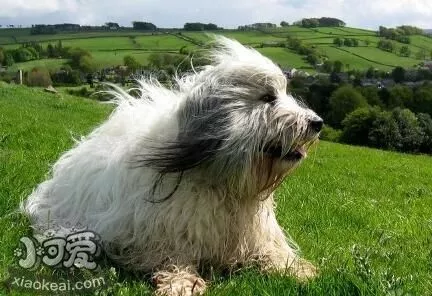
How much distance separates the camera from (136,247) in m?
5.09

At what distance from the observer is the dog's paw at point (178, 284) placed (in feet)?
15.1

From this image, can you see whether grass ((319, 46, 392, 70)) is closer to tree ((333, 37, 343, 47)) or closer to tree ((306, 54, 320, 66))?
tree ((333, 37, 343, 47))

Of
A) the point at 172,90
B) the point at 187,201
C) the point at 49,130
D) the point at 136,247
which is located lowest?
the point at 49,130

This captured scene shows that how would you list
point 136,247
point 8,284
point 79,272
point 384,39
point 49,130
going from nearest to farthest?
point 8,284 < point 79,272 < point 136,247 < point 49,130 < point 384,39

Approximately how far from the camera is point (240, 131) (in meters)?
4.70

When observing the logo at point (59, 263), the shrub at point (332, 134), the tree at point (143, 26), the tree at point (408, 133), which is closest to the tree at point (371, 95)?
the shrub at point (332, 134)

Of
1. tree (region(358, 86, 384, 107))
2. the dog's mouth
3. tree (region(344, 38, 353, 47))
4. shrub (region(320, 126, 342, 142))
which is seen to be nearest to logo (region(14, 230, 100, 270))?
the dog's mouth

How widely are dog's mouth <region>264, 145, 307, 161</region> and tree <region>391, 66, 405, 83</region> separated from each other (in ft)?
316

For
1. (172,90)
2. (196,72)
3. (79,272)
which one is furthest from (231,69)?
(79,272)

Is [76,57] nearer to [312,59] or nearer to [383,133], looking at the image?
[383,133]

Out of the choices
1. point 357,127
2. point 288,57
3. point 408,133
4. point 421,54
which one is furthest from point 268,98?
point 421,54

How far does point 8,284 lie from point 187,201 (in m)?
1.39

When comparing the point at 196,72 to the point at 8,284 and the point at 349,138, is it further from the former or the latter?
the point at 349,138

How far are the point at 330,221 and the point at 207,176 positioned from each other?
3229 millimetres
